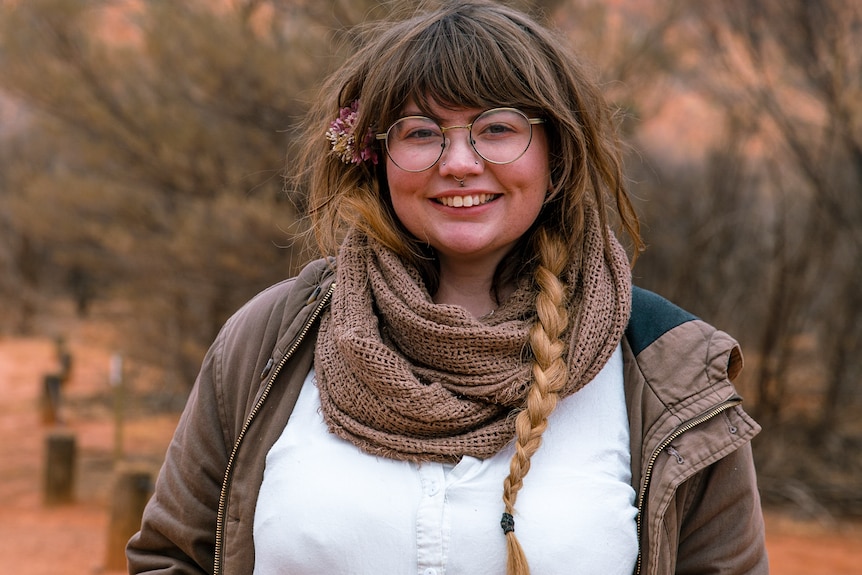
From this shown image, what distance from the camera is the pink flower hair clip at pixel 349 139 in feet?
6.78

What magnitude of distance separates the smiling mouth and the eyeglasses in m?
0.07

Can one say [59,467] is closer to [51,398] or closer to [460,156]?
[51,398]

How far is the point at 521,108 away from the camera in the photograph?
1927 mm

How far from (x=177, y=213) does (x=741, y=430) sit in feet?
24.3

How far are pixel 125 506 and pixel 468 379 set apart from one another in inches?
209

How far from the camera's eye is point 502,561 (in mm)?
1771

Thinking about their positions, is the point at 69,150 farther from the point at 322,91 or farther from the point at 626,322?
Result: the point at 626,322

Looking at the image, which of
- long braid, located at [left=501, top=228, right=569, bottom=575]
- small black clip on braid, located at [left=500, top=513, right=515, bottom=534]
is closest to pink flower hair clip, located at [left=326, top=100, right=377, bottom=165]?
long braid, located at [left=501, top=228, right=569, bottom=575]

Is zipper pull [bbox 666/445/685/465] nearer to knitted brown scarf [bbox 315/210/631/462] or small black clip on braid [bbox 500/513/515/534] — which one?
knitted brown scarf [bbox 315/210/631/462]

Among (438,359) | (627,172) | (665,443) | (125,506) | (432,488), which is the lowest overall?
(125,506)

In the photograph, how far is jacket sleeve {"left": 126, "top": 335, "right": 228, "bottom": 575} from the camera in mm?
2020

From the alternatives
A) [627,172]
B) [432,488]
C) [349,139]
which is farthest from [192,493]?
[627,172]

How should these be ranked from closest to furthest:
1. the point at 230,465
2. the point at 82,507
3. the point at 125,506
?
1. the point at 230,465
2. the point at 125,506
3. the point at 82,507

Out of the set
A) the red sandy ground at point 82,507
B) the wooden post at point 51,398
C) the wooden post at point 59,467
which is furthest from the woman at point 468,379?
the wooden post at point 51,398
